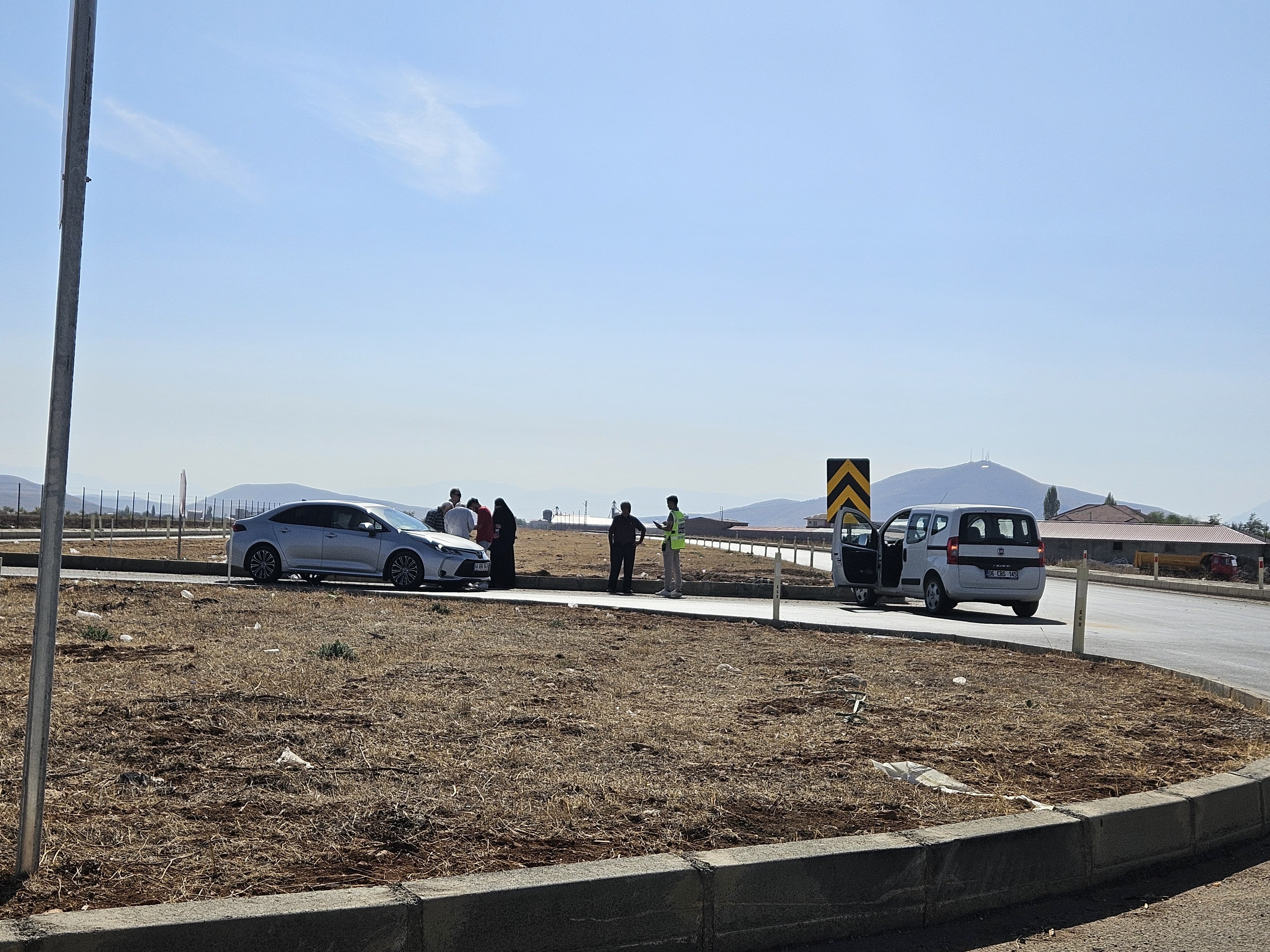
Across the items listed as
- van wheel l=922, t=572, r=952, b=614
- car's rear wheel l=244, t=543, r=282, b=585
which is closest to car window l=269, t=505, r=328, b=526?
car's rear wheel l=244, t=543, r=282, b=585

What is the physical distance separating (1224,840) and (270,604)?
1194cm

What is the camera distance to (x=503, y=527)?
22984 mm

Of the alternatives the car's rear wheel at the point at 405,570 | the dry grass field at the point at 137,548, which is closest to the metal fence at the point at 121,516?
the dry grass field at the point at 137,548

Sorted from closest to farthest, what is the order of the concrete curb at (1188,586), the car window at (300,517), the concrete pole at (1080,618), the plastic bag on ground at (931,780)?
the plastic bag on ground at (931,780), the concrete pole at (1080,618), the car window at (300,517), the concrete curb at (1188,586)

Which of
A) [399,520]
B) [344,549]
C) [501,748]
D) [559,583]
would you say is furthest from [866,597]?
[501,748]

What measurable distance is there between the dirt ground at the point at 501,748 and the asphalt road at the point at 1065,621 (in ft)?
7.55

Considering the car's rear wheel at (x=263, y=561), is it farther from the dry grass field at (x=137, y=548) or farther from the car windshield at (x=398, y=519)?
the dry grass field at (x=137, y=548)

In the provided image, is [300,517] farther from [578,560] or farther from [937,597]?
[578,560]

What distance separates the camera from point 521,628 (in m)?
12.7

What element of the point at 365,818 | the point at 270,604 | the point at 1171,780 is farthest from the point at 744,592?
the point at 365,818

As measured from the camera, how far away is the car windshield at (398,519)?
21.1 m

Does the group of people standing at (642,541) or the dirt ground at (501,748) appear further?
the group of people standing at (642,541)

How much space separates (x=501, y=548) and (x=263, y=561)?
14.9 feet

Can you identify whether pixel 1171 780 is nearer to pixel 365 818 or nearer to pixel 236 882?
pixel 365 818
